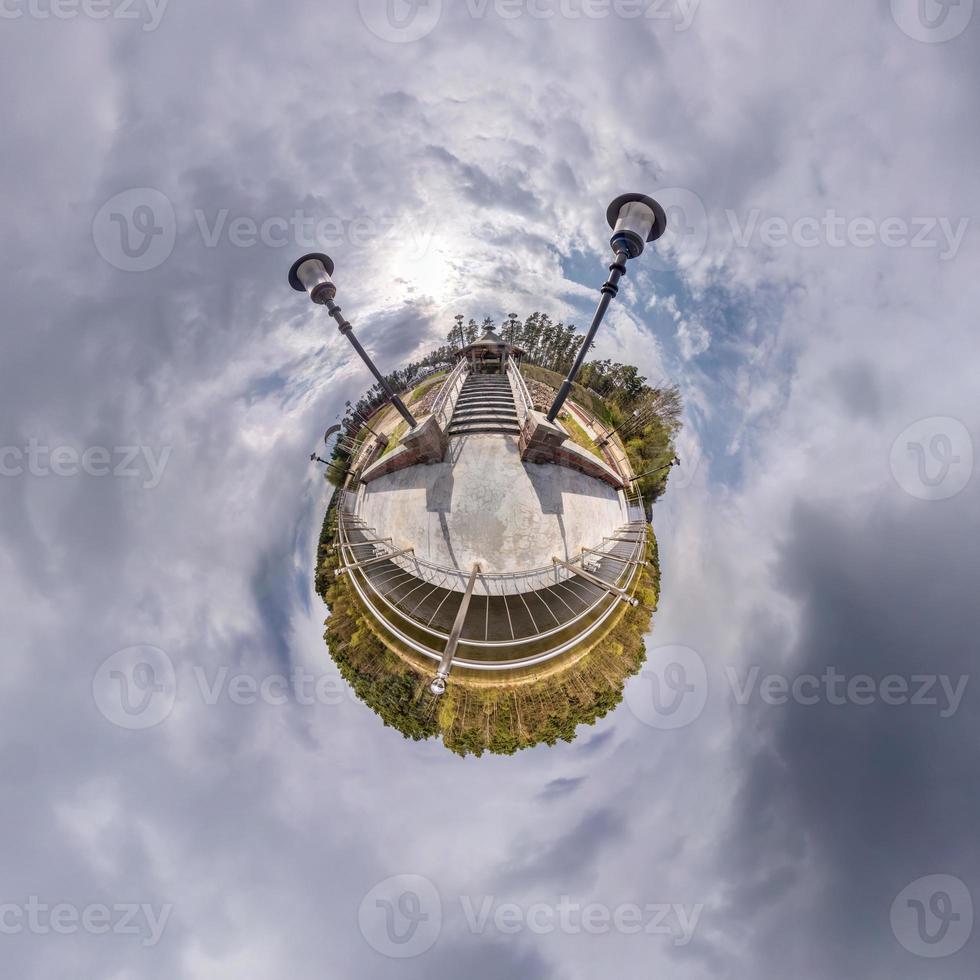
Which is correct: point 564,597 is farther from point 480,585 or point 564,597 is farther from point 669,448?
point 669,448

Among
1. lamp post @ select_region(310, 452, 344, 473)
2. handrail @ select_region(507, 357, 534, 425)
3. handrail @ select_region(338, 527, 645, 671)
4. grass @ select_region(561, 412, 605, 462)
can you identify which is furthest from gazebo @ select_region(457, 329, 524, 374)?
handrail @ select_region(338, 527, 645, 671)

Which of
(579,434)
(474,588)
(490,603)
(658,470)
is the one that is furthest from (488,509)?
(658,470)

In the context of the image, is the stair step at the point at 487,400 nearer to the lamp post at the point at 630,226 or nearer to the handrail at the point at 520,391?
the handrail at the point at 520,391

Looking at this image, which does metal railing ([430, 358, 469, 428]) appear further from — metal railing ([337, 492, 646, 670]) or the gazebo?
metal railing ([337, 492, 646, 670])

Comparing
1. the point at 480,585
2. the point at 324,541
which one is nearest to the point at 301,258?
the point at 324,541

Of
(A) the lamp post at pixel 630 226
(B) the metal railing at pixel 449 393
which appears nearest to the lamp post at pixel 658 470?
(A) the lamp post at pixel 630 226

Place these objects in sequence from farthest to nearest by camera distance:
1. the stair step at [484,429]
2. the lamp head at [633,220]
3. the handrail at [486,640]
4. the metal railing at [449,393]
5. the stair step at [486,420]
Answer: the stair step at [486,420] → the stair step at [484,429] → the metal railing at [449,393] → the handrail at [486,640] → the lamp head at [633,220]

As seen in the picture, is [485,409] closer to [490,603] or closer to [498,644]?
[490,603]
